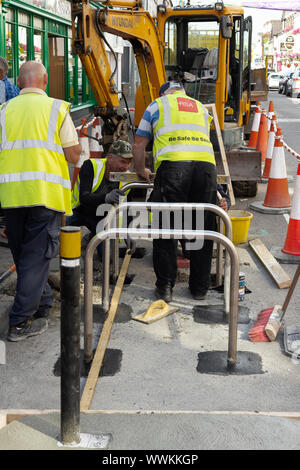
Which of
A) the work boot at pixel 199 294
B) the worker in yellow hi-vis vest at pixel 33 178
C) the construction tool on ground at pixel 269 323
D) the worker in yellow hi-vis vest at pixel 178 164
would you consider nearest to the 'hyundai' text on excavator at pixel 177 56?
the worker in yellow hi-vis vest at pixel 178 164

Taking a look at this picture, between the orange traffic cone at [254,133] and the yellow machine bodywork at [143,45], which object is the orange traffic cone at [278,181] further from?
the orange traffic cone at [254,133]

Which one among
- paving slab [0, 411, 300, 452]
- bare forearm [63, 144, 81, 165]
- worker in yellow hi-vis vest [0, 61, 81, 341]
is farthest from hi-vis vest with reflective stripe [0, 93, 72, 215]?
paving slab [0, 411, 300, 452]

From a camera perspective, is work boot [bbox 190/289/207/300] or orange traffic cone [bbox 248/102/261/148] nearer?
work boot [bbox 190/289/207/300]

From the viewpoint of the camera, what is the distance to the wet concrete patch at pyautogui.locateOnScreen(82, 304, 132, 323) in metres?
5.07

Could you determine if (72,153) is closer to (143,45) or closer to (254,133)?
(143,45)

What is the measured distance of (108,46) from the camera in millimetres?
8695

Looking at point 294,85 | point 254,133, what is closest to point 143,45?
point 254,133

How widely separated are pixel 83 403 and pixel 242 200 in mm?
6826

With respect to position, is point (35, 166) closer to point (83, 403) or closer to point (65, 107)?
point (65, 107)

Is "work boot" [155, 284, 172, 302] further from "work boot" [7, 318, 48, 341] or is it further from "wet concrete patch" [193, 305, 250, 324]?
"work boot" [7, 318, 48, 341]

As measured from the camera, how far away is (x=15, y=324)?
4.64 m

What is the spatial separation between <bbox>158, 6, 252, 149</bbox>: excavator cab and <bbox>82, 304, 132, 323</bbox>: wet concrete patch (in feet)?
17.8

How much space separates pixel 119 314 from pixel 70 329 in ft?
7.50
